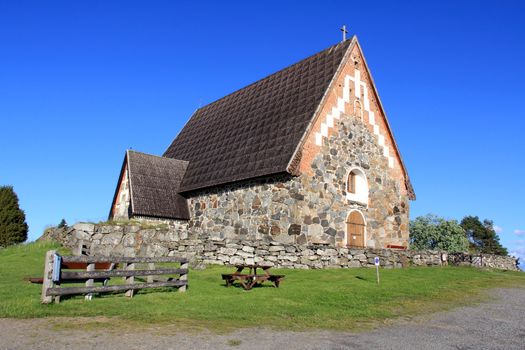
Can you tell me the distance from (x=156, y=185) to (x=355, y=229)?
11350 millimetres

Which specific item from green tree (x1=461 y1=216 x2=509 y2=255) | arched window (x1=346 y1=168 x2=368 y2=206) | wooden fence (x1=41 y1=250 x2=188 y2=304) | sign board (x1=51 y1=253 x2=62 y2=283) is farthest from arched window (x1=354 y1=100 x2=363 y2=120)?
green tree (x1=461 y1=216 x2=509 y2=255)

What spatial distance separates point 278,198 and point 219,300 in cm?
871

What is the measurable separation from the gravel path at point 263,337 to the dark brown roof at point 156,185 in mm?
15382

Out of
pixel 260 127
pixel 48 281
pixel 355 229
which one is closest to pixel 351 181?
pixel 355 229

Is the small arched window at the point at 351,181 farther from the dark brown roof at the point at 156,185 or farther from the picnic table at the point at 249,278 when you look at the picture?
the picnic table at the point at 249,278

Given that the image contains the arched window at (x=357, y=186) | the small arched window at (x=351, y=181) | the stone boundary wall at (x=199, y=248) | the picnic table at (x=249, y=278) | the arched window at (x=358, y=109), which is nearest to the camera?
the picnic table at (x=249, y=278)

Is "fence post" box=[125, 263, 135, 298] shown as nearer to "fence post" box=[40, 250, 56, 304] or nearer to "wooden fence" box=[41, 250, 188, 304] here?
"wooden fence" box=[41, 250, 188, 304]

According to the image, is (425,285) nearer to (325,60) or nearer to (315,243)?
(315,243)

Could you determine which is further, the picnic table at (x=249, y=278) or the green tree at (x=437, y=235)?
the green tree at (x=437, y=235)

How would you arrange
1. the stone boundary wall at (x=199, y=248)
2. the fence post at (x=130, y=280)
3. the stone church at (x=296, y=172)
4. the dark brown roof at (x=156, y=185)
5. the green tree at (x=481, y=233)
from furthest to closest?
the green tree at (x=481, y=233) < the dark brown roof at (x=156, y=185) < the stone church at (x=296, y=172) < the stone boundary wall at (x=199, y=248) < the fence post at (x=130, y=280)

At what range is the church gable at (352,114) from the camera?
66.3 feet

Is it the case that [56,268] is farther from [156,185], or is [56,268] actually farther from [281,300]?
[156,185]

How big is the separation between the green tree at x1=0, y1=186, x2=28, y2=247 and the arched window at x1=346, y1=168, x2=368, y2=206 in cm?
2181

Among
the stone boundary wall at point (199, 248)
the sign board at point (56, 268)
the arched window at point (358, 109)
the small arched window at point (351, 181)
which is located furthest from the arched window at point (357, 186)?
the sign board at point (56, 268)
